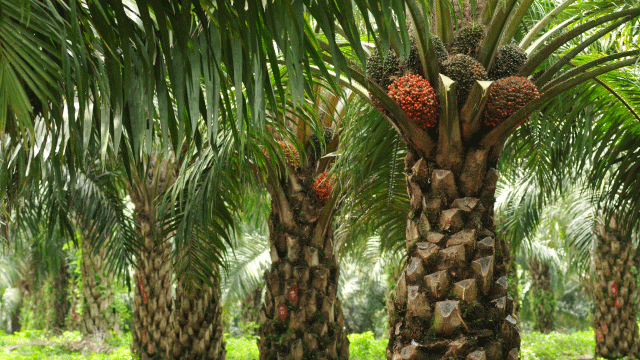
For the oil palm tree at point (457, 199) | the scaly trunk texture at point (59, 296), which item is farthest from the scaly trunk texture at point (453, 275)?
the scaly trunk texture at point (59, 296)

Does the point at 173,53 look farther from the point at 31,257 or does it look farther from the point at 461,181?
the point at 31,257

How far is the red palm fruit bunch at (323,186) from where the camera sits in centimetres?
602

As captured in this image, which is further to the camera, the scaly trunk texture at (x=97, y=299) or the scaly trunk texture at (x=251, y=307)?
the scaly trunk texture at (x=251, y=307)

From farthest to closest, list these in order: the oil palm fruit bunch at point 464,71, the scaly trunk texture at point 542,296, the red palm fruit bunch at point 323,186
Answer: the scaly trunk texture at point 542,296 < the red palm fruit bunch at point 323,186 < the oil palm fruit bunch at point 464,71

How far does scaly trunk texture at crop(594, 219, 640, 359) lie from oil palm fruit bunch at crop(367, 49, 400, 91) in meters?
8.43

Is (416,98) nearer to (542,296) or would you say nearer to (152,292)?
(152,292)

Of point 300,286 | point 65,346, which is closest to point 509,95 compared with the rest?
point 300,286

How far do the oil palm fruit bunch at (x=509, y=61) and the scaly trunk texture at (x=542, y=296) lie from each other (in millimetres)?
19943

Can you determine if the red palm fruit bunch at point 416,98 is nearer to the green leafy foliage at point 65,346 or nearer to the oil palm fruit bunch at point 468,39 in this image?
the oil palm fruit bunch at point 468,39

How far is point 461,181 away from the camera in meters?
3.92

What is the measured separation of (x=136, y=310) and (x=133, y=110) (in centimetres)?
791

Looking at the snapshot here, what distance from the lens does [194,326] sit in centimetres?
795

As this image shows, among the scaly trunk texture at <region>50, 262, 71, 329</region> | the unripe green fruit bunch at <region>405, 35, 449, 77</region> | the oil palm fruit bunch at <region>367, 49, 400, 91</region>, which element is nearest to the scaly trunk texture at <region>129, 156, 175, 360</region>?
the oil palm fruit bunch at <region>367, 49, 400, 91</region>

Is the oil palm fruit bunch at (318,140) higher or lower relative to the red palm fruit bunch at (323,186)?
higher
